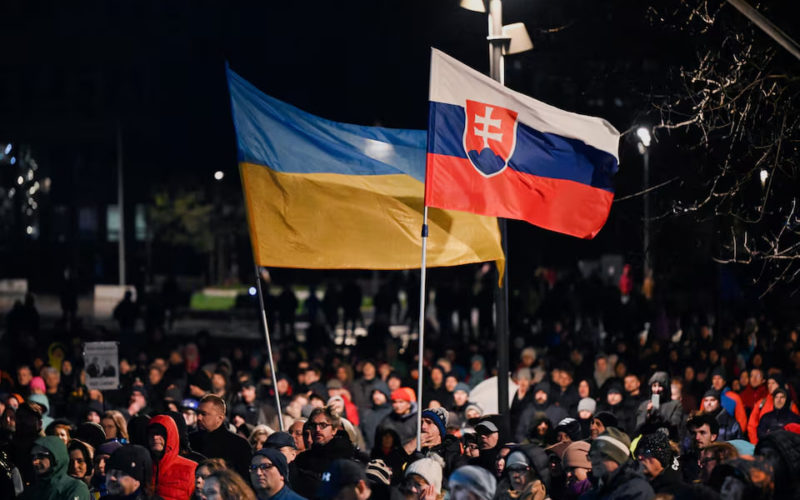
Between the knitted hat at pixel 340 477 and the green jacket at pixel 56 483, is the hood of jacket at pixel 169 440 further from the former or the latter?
the knitted hat at pixel 340 477

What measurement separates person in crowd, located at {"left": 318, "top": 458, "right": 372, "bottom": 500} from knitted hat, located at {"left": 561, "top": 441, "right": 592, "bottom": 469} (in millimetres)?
1887

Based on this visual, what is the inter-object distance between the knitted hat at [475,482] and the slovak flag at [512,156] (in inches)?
151

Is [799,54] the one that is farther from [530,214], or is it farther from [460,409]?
[460,409]

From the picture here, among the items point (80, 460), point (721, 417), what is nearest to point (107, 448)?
point (80, 460)

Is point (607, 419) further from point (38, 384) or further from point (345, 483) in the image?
point (38, 384)

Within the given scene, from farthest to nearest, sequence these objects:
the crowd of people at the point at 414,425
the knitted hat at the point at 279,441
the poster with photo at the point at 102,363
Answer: the poster with photo at the point at 102,363 → the knitted hat at the point at 279,441 → the crowd of people at the point at 414,425

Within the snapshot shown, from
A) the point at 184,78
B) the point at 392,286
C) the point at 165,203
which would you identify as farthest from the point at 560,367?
the point at 184,78

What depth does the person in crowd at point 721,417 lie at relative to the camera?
1288cm

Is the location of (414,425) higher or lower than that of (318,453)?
lower

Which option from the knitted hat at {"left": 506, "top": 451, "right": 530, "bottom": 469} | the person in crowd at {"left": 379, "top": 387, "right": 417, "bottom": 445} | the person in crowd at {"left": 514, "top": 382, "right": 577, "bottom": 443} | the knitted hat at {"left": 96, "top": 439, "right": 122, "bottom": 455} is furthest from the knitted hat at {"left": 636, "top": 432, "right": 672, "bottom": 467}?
the person in crowd at {"left": 514, "top": 382, "right": 577, "bottom": 443}

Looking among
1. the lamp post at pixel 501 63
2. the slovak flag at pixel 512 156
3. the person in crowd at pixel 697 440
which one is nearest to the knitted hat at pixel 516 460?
the person in crowd at pixel 697 440

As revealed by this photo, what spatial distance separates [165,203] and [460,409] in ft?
176

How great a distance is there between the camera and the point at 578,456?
8.55m

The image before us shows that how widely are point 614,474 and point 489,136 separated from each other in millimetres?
4311
